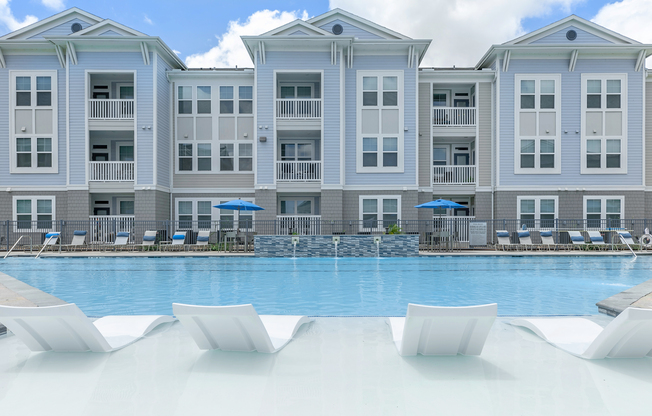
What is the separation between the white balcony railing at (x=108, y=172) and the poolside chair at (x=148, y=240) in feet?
9.47

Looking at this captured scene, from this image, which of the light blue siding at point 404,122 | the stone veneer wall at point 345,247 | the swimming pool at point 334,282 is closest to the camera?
the swimming pool at point 334,282

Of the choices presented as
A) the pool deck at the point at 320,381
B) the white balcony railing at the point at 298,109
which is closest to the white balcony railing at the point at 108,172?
the white balcony railing at the point at 298,109

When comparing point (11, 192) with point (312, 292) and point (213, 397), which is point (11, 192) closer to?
point (312, 292)

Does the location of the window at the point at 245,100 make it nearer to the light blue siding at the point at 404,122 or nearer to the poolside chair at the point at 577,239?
the light blue siding at the point at 404,122

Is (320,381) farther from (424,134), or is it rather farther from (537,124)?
(537,124)

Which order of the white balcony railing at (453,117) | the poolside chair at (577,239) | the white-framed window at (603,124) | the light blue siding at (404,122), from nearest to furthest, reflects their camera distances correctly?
the poolside chair at (577,239) → the light blue siding at (404,122) → the white-framed window at (603,124) → the white balcony railing at (453,117)

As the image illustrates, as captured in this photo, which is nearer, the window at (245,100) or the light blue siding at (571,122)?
the light blue siding at (571,122)

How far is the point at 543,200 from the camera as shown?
2164cm

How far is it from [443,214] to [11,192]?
20354mm

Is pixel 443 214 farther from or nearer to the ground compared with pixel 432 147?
nearer to the ground

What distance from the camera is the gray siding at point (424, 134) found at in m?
21.9

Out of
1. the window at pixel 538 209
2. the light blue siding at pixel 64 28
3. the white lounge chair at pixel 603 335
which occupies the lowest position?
the white lounge chair at pixel 603 335

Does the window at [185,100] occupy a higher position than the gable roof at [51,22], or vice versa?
the gable roof at [51,22]

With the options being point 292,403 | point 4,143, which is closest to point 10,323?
point 292,403
